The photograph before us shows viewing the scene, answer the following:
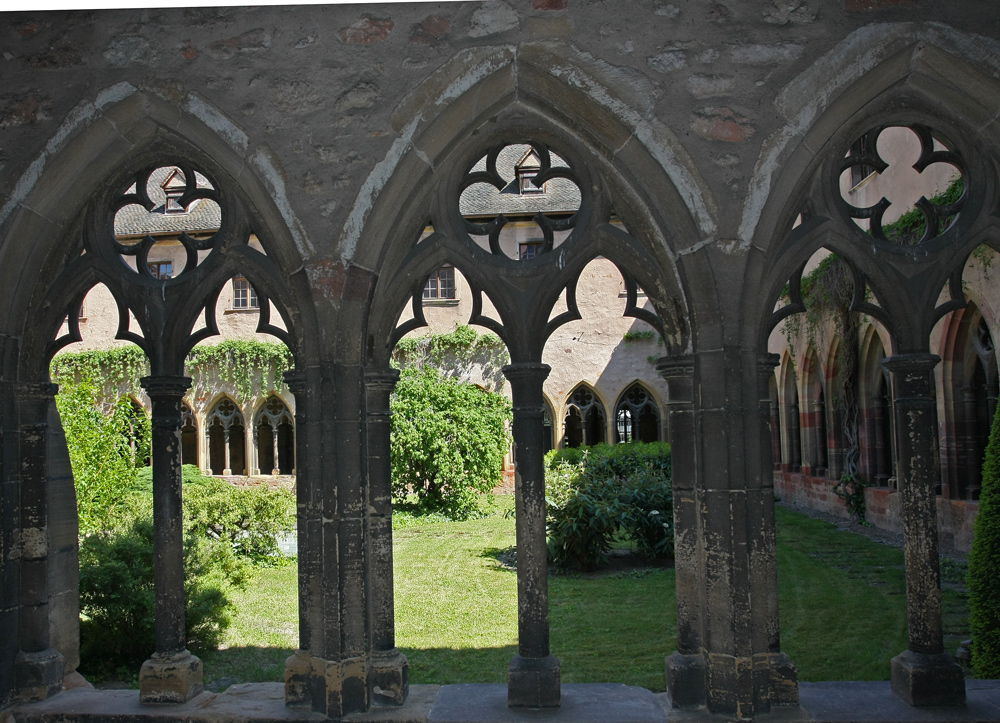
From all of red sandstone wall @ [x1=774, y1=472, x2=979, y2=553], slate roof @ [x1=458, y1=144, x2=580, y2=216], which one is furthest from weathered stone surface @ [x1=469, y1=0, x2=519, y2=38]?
slate roof @ [x1=458, y1=144, x2=580, y2=216]

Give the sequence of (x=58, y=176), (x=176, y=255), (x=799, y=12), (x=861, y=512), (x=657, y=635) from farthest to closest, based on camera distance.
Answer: (x=176, y=255)
(x=861, y=512)
(x=657, y=635)
(x=58, y=176)
(x=799, y=12)

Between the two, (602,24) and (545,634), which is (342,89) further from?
(545,634)

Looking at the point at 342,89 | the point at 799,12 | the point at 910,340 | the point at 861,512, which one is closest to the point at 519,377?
the point at 342,89

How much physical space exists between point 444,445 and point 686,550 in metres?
9.54

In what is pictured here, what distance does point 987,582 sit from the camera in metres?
3.81

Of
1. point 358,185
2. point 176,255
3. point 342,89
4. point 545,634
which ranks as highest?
point 176,255

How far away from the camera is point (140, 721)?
324cm

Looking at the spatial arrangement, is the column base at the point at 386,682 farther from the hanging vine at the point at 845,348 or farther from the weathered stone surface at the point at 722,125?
the hanging vine at the point at 845,348

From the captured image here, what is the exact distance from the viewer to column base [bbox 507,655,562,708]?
3209mm

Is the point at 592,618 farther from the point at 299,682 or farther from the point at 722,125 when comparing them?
the point at 722,125

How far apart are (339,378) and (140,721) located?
1.55 meters

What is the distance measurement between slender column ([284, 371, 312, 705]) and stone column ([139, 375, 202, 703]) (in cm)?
49

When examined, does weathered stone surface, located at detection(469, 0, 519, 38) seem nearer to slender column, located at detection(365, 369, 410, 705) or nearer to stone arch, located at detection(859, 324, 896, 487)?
slender column, located at detection(365, 369, 410, 705)

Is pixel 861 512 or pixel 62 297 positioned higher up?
pixel 62 297
